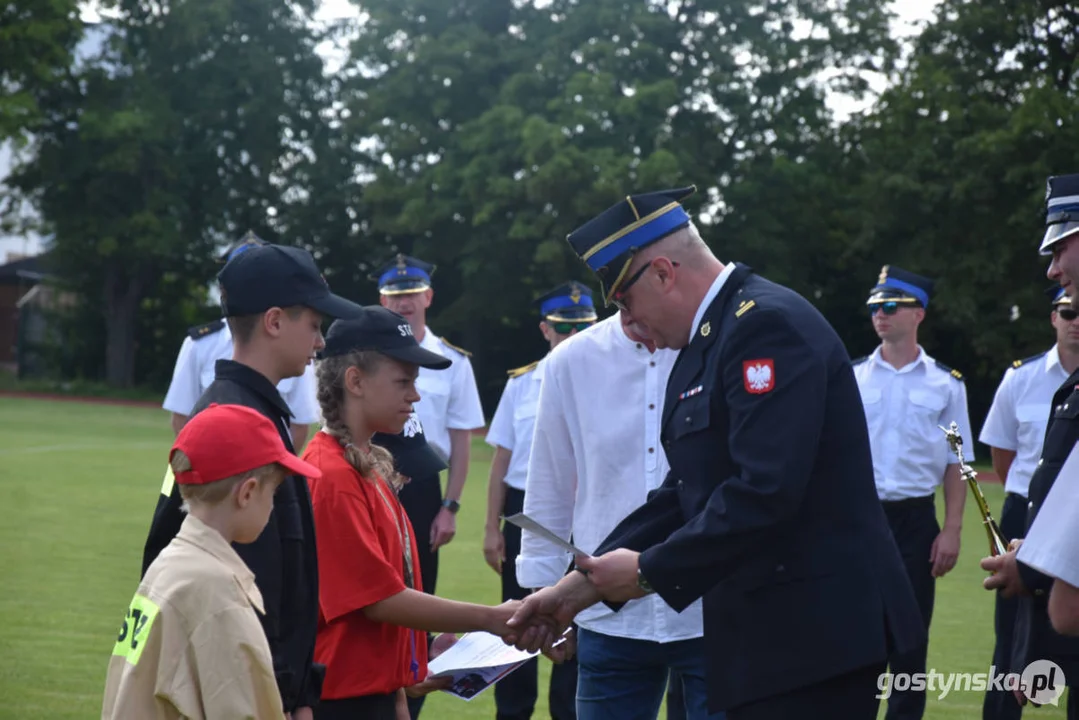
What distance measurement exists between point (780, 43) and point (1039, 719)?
3750 cm

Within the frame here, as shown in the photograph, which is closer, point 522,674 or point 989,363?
point 522,674

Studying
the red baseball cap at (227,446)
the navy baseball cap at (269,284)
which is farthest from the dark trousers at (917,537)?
the red baseball cap at (227,446)

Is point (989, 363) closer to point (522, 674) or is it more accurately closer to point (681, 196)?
point (522, 674)

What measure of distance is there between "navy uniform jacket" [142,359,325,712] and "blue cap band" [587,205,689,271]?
3.65 feet

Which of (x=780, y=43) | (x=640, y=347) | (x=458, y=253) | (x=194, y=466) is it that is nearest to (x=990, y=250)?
(x=780, y=43)

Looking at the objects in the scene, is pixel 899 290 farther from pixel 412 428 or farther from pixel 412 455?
pixel 412 455

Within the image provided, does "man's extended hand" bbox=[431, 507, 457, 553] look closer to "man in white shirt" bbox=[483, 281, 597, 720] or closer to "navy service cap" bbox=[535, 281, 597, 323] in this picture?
"man in white shirt" bbox=[483, 281, 597, 720]

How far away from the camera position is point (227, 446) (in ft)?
11.0

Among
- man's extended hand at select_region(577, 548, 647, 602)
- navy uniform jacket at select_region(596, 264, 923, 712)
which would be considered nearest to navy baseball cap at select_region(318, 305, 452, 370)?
man's extended hand at select_region(577, 548, 647, 602)

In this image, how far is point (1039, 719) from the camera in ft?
26.9

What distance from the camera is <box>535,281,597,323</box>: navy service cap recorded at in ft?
30.7

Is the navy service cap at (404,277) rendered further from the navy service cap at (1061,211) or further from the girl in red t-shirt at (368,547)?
the navy service cap at (1061,211)

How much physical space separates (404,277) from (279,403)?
4.68 m

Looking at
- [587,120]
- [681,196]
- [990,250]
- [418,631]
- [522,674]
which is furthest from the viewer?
[587,120]
